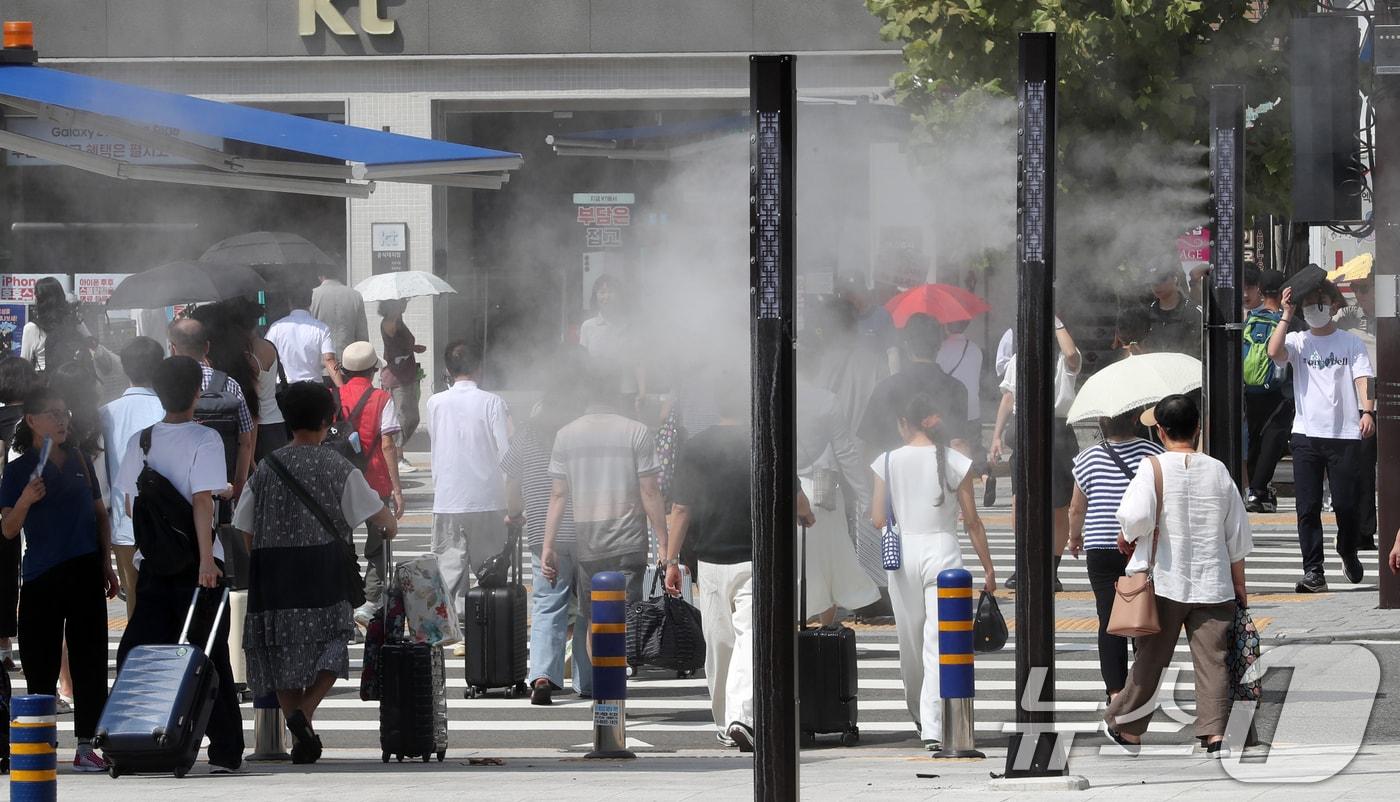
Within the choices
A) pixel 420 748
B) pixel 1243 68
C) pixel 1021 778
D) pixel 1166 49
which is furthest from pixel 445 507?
pixel 1243 68

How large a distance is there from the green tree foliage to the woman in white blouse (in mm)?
2474

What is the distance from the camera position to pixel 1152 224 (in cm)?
1228

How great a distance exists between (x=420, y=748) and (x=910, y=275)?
2968mm

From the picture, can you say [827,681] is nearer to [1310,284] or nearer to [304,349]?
[1310,284]

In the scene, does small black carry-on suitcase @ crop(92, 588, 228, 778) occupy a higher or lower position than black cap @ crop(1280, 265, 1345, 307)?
lower

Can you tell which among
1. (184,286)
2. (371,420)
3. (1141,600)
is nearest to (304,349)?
(184,286)

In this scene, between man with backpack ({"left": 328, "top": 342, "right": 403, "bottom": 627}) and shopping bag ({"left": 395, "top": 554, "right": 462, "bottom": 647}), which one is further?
man with backpack ({"left": 328, "top": 342, "right": 403, "bottom": 627})

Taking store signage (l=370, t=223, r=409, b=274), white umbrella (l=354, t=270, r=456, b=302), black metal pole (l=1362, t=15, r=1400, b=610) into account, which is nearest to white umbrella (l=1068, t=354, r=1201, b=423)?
black metal pole (l=1362, t=15, r=1400, b=610)

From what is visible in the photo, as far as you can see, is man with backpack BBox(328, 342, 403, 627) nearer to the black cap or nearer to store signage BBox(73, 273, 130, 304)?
the black cap

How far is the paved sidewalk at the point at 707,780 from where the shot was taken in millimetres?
6676

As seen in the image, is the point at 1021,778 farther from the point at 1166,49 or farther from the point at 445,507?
the point at 1166,49

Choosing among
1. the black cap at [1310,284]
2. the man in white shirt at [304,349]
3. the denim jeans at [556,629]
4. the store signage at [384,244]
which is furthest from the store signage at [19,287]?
the denim jeans at [556,629]

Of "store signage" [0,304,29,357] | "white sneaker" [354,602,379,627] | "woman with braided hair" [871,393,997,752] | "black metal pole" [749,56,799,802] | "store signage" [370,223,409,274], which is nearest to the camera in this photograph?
"black metal pole" [749,56,799,802]

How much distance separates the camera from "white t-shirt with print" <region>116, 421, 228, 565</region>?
7605mm
